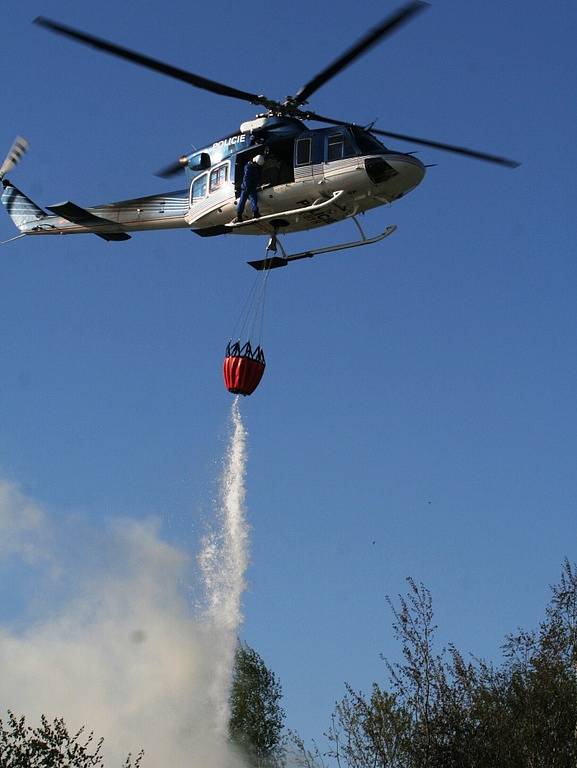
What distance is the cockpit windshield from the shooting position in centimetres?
3925

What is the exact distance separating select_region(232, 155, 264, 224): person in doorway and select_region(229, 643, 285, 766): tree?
3407 cm

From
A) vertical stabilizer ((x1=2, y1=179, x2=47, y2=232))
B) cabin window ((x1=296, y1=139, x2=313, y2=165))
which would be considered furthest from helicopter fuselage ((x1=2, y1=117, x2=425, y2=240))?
vertical stabilizer ((x1=2, y1=179, x2=47, y2=232))

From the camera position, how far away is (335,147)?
3956 cm

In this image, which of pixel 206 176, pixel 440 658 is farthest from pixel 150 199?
pixel 440 658

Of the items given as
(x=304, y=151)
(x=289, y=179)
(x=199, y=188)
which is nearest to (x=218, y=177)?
(x=199, y=188)

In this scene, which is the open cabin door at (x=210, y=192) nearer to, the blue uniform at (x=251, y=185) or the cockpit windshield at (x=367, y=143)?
the blue uniform at (x=251, y=185)

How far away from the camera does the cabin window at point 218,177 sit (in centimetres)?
4172

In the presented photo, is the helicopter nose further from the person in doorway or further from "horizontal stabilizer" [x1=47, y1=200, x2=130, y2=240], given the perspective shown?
"horizontal stabilizer" [x1=47, y1=200, x2=130, y2=240]

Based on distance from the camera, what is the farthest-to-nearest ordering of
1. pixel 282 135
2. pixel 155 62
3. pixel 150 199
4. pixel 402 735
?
pixel 402 735
pixel 150 199
pixel 282 135
pixel 155 62

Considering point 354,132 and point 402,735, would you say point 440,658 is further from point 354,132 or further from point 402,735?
point 354,132

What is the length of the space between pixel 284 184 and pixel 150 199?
6576 mm

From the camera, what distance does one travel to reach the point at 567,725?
46531 mm

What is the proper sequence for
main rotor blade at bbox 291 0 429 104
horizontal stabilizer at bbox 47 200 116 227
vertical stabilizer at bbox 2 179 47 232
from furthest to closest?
vertical stabilizer at bbox 2 179 47 232
horizontal stabilizer at bbox 47 200 116 227
main rotor blade at bbox 291 0 429 104

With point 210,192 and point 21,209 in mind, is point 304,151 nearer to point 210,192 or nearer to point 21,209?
point 210,192
